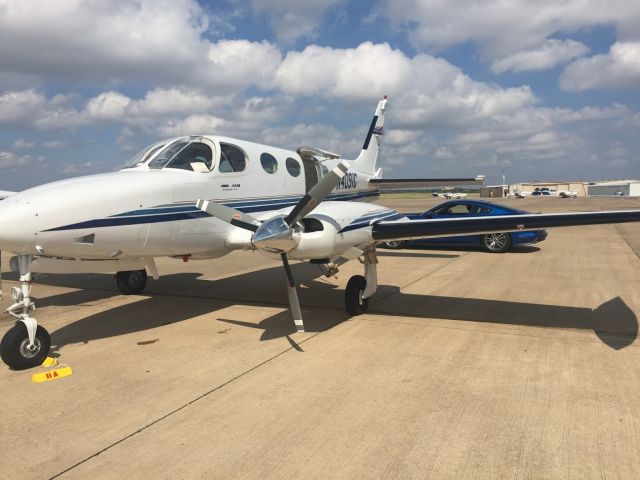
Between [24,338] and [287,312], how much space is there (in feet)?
12.5

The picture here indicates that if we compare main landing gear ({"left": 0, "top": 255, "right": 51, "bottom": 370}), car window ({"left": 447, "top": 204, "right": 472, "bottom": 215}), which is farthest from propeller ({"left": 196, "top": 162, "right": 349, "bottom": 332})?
car window ({"left": 447, "top": 204, "right": 472, "bottom": 215})

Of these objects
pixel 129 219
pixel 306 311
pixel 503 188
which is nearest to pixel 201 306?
pixel 306 311

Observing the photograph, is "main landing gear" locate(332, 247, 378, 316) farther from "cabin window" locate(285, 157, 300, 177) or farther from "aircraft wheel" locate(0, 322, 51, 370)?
"aircraft wheel" locate(0, 322, 51, 370)

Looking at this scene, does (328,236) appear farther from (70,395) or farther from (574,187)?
(574,187)

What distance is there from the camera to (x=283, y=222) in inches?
241

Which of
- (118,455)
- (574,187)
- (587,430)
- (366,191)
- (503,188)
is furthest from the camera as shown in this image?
(574,187)

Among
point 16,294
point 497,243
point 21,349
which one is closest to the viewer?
point 21,349

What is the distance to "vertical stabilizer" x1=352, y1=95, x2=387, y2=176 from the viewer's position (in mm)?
13906

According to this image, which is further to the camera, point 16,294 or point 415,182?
point 415,182

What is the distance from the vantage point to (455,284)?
9820mm

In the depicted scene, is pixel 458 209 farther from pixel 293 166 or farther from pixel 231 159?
pixel 231 159

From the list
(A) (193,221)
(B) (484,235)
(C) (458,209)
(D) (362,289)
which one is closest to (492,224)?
(D) (362,289)

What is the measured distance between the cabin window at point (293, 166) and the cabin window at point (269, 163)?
0.39m

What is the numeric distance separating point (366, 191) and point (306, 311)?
18.9 feet
